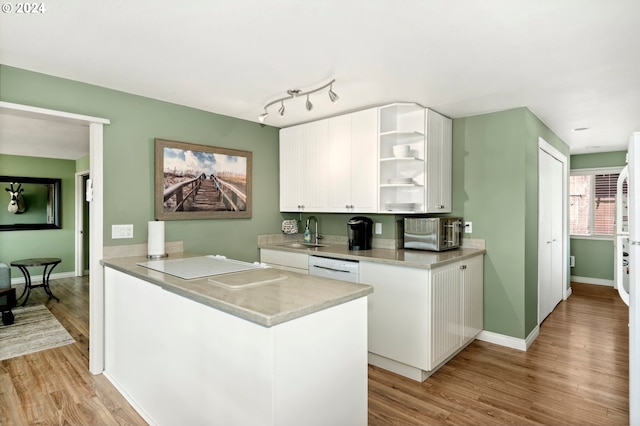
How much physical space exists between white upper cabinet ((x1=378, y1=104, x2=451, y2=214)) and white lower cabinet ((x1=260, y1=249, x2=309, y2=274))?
36.5 inches

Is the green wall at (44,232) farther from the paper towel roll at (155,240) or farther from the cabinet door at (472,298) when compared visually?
the cabinet door at (472,298)

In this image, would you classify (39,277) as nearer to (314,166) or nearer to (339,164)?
(314,166)

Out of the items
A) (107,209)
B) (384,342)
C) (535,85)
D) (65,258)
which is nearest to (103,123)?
(107,209)

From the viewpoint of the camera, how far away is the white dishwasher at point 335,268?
3.12 meters

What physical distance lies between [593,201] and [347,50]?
5.84 m

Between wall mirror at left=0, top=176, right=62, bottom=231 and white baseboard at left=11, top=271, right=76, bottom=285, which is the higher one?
wall mirror at left=0, top=176, right=62, bottom=231

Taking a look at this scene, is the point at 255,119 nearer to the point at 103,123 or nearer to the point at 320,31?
the point at 103,123

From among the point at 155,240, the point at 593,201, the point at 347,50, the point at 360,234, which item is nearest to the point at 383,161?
the point at 360,234

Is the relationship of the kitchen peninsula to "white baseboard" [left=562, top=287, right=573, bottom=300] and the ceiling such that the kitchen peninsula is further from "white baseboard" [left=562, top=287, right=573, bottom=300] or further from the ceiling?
"white baseboard" [left=562, top=287, right=573, bottom=300]

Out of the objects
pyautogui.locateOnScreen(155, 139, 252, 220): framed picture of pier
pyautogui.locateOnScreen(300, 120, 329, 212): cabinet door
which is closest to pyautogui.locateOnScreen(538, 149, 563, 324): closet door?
pyautogui.locateOnScreen(300, 120, 329, 212): cabinet door

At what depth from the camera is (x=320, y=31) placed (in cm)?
193

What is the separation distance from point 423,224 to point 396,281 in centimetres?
76

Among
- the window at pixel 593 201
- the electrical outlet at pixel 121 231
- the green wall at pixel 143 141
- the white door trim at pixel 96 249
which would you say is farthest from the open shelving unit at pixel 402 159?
the window at pixel 593 201

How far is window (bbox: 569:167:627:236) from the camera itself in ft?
19.0
